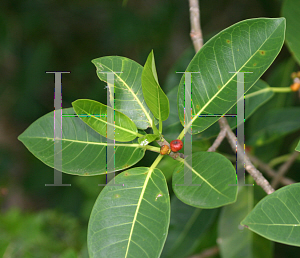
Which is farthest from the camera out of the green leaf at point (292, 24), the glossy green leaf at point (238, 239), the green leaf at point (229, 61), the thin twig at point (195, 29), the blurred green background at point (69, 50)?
the blurred green background at point (69, 50)

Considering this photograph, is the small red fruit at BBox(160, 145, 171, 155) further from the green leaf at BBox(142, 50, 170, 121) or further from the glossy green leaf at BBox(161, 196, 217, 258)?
the glossy green leaf at BBox(161, 196, 217, 258)

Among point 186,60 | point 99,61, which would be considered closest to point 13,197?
point 186,60

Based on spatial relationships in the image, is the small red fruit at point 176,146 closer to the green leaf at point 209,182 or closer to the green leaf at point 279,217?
the green leaf at point 209,182

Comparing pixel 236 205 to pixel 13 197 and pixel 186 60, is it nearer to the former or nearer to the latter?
pixel 186 60

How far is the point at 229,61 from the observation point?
2.64 ft

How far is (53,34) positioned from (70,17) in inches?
9.8

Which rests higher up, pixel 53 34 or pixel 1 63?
pixel 53 34

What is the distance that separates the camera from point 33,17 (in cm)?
263

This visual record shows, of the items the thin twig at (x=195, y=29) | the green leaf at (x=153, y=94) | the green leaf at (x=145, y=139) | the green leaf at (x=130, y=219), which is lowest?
the green leaf at (x=130, y=219)

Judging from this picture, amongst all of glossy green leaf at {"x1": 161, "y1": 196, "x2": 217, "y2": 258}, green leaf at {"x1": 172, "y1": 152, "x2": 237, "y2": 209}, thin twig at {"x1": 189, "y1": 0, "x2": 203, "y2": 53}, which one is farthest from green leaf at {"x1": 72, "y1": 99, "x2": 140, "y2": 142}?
glossy green leaf at {"x1": 161, "y1": 196, "x2": 217, "y2": 258}

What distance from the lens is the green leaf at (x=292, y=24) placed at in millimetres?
1216

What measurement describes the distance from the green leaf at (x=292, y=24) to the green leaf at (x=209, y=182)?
28.9 inches

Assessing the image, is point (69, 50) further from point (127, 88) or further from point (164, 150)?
point (164, 150)

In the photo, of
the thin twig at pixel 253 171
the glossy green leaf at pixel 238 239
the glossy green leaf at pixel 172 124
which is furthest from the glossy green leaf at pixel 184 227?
the thin twig at pixel 253 171
